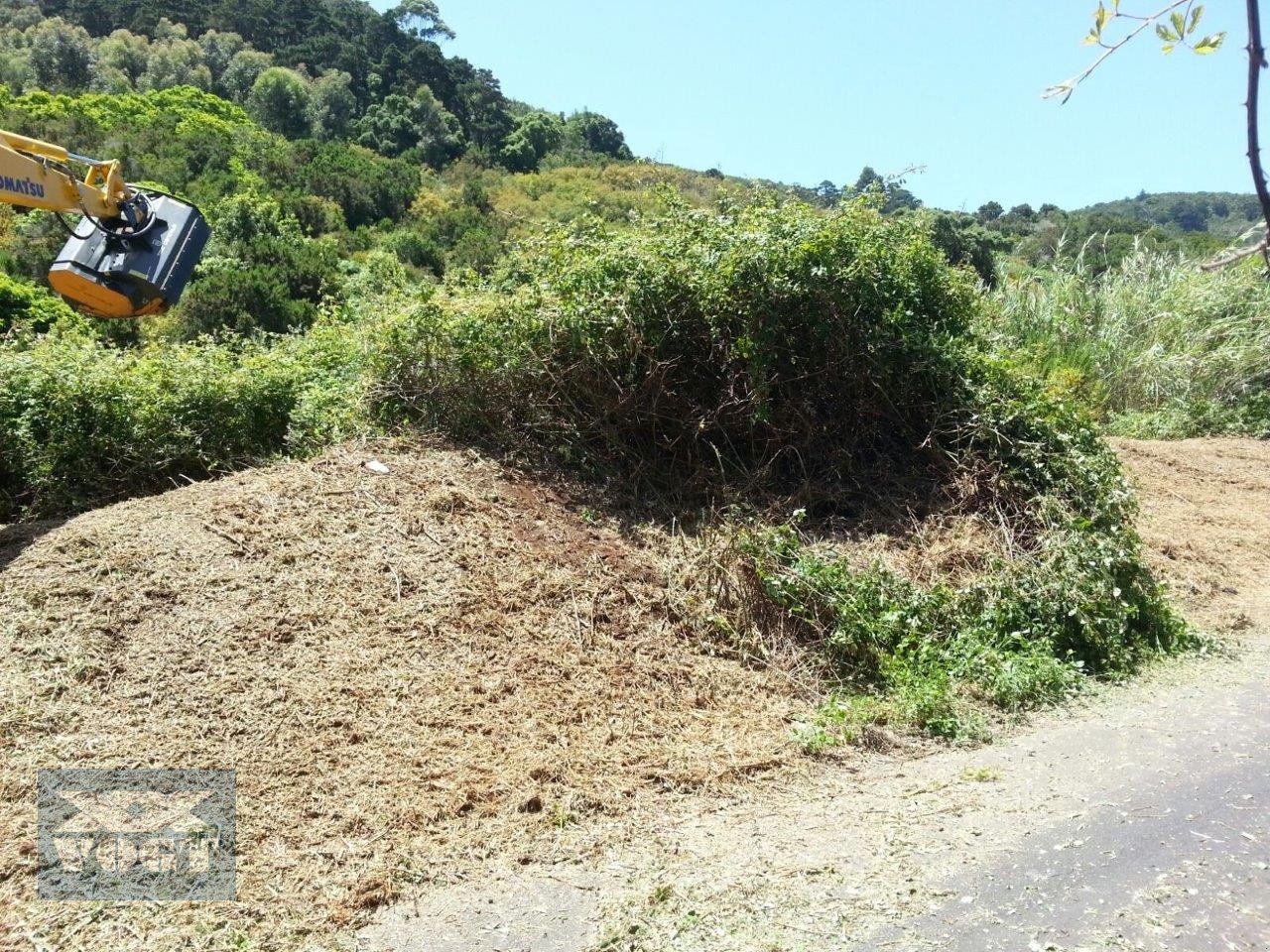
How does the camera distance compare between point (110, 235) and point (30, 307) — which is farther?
point (30, 307)

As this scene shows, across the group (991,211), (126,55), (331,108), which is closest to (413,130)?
(331,108)

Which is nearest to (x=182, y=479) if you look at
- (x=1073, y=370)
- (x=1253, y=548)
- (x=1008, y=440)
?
(x=1008, y=440)

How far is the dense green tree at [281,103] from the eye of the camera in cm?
3684

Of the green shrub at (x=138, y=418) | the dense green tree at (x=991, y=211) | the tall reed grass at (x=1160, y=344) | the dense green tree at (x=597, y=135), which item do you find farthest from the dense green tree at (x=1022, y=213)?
the green shrub at (x=138, y=418)

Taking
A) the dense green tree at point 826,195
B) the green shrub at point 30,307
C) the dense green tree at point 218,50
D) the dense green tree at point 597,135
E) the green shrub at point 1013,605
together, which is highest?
the dense green tree at point 597,135

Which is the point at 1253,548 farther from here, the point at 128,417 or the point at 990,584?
the point at 128,417

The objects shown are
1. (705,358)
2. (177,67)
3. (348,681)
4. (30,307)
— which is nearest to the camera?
(348,681)

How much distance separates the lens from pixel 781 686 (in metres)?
5.12

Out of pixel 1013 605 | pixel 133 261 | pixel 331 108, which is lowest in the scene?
pixel 1013 605

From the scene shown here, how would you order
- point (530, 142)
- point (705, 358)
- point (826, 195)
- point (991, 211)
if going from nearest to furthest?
1. point (705, 358)
2. point (826, 195)
3. point (991, 211)
4. point (530, 142)

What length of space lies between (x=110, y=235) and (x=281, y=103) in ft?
115

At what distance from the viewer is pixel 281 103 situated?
37094 millimetres

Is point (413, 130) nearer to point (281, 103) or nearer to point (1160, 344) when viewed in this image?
point (281, 103)

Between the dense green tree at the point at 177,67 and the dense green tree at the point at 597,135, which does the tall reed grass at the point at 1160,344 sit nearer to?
the dense green tree at the point at 597,135
